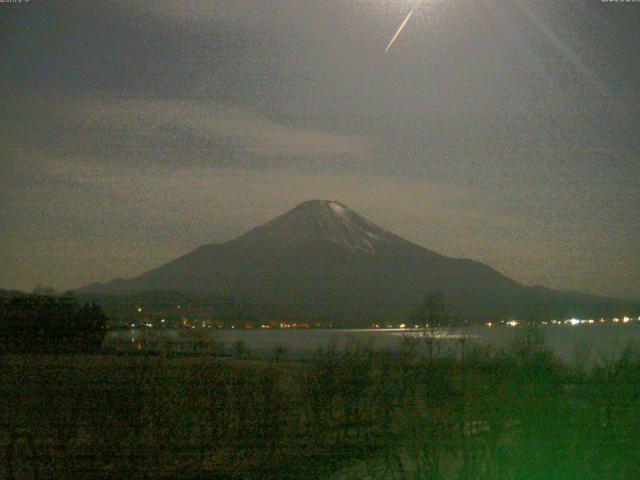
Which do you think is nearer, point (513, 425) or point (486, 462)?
point (486, 462)

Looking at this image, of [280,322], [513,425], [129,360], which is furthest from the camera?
[280,322]

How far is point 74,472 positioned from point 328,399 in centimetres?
372

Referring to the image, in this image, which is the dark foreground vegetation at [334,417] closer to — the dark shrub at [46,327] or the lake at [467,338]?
the lake at [467,338]

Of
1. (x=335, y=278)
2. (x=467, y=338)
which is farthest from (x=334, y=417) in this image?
(x=335, y=278)

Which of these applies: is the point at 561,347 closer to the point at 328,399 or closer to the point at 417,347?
the point at 328,399

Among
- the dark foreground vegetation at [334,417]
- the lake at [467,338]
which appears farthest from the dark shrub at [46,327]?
the dark foreground vegetation at [334,417]

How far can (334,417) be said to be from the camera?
10.1 meters

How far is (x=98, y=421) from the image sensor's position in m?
8.45

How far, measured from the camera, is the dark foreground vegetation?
5125 millimetres

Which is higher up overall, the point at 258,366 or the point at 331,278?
the point at 331,278

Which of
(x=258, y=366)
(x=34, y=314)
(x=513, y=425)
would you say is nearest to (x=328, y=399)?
(x=258, y=366)

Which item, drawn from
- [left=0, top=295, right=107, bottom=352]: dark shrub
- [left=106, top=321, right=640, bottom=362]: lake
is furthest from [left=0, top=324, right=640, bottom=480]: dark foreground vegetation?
[left=0, top=295, right=107, bottom=352]: dark shrub

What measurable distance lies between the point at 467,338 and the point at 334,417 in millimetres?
2376

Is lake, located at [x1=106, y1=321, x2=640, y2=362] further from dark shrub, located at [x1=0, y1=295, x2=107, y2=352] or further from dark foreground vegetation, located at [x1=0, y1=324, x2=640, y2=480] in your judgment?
dark shrub, located at [x1=0, y1=295, x2=107, y2=352]
